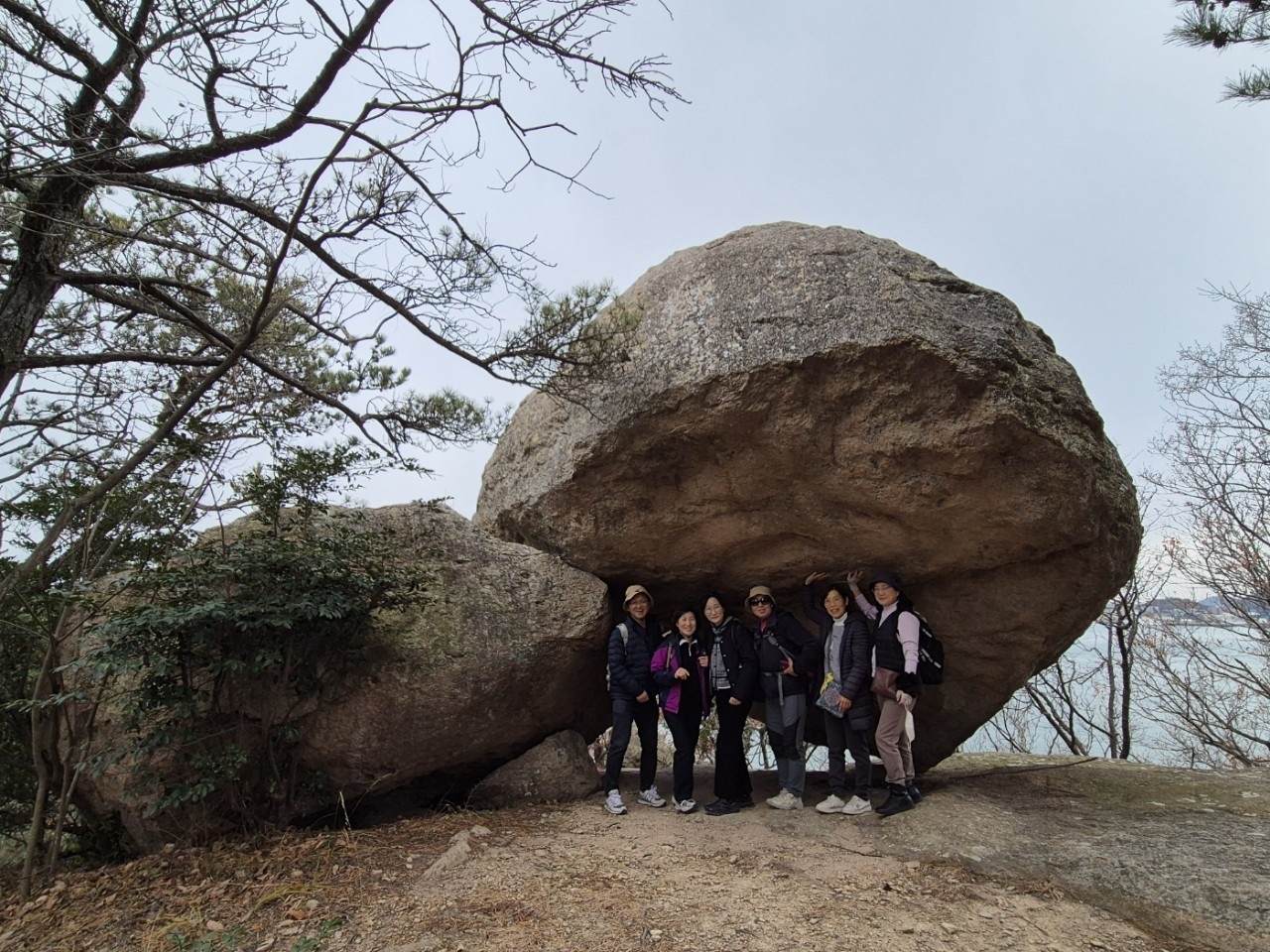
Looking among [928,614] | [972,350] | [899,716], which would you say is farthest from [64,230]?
[928,614]

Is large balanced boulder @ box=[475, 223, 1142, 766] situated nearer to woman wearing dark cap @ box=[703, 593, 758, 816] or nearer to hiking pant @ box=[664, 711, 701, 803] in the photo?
woman wearing dark cap @ box=[703, 593, 758, 816]

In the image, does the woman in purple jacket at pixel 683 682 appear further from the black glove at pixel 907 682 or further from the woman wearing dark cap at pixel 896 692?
the black glove at pixel 907 682

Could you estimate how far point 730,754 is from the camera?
20.3 feet

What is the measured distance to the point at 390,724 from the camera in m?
5.78

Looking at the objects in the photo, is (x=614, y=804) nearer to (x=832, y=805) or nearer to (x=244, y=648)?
(x=832, y=805)

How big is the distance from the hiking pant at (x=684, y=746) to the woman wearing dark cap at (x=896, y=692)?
4.71 feet

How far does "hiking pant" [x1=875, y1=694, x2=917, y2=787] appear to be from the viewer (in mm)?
5680

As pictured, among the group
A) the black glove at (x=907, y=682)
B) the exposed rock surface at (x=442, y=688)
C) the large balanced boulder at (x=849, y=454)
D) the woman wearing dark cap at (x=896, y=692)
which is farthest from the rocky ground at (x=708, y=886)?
the large balanced boulder at (x=849, y=454)

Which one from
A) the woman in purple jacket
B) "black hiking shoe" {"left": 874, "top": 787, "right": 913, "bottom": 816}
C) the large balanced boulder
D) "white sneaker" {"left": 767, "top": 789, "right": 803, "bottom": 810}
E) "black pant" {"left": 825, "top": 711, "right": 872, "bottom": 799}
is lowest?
"white sneaker" {"left": 767, "top": 789, "right": 803, "bottom": 810}

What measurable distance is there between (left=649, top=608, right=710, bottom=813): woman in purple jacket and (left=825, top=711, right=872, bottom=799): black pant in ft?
3.40

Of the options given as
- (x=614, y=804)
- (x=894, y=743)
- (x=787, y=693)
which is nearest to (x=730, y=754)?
(x=787, y=693)

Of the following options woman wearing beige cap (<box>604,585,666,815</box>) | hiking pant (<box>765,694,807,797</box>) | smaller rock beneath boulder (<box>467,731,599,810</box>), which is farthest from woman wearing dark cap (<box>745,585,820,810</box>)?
smaller rock beneath boulder (<box>467,731,599,810</box>)

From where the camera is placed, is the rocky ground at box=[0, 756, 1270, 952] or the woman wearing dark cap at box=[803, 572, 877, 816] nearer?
the rocky ground at box=[0, 756, 1270, 952]

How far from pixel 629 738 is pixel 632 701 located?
0.29 metres
